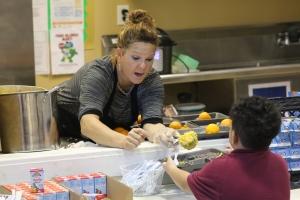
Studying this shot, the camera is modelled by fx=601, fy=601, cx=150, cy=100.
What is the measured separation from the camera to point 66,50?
4414mm

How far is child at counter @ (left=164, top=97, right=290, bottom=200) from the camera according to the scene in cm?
176

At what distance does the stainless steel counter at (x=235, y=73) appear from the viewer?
413 cm

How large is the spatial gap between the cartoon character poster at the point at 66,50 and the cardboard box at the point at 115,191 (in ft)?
7.85

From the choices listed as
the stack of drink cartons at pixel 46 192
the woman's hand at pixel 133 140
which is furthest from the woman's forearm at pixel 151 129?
the stack of drink cartons at pixel 46 192

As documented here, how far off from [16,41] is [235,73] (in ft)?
5.00

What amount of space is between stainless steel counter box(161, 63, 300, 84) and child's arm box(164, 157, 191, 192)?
198 cm

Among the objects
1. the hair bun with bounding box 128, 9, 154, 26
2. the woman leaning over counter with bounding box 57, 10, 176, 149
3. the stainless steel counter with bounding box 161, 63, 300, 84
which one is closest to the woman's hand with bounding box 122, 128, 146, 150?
the woman leaning over counter with bounding box 57, 10, 176, 149

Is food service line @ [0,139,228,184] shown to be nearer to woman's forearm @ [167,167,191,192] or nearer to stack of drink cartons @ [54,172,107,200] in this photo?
stack of drink cartons @ [54,172,107,200]

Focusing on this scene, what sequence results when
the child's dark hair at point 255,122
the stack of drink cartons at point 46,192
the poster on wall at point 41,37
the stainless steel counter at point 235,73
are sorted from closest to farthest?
the child's dark hair at point 255,122 < the stack of drink cartons at point 46,192 < the stainless steel counter at point 235,73 < the poster on wall at point 41,37

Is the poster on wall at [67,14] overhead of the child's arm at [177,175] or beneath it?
overhead

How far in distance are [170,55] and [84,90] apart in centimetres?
170

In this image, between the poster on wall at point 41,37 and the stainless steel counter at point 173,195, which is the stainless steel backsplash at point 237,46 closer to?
the poster on wall at point 41,37

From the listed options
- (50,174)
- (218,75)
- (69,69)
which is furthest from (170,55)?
(50,174)

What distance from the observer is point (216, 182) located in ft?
5.83
